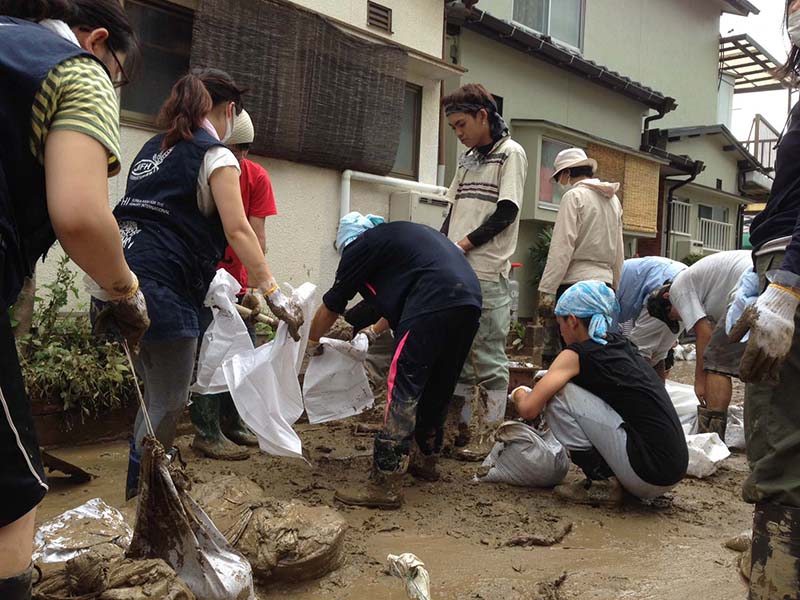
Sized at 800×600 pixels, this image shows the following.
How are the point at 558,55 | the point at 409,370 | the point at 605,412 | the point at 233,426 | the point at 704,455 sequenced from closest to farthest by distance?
the point at 409,370 < the point at 605,412 < the point at 704,455 < the point at 233,426 < the point at 558,55

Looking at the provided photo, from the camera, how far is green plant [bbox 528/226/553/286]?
35.1 feet

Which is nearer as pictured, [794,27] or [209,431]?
[794,27]

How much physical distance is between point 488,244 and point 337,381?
1.32m

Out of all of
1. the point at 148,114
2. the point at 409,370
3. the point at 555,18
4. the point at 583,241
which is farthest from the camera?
the point at 555,18

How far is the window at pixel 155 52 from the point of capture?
17.3 ft

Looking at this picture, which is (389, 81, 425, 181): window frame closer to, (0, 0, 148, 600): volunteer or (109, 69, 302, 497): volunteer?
(109, 69, 302, 497): volunteer

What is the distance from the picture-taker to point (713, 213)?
57.4 ft

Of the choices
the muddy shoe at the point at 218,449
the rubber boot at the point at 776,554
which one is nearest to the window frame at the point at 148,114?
the muddy shoe at the point at 218,449

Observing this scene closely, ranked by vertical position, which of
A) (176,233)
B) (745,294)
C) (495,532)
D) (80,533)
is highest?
(176,233)

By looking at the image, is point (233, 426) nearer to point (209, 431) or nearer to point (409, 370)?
point (209, 431)

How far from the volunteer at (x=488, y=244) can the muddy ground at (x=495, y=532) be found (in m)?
0.46

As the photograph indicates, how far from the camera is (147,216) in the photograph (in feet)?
8.73

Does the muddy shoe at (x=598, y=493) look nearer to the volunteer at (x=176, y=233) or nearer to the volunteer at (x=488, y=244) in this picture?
the volunteer at (x=488, y=244)

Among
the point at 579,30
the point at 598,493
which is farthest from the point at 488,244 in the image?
the point at 579,30
